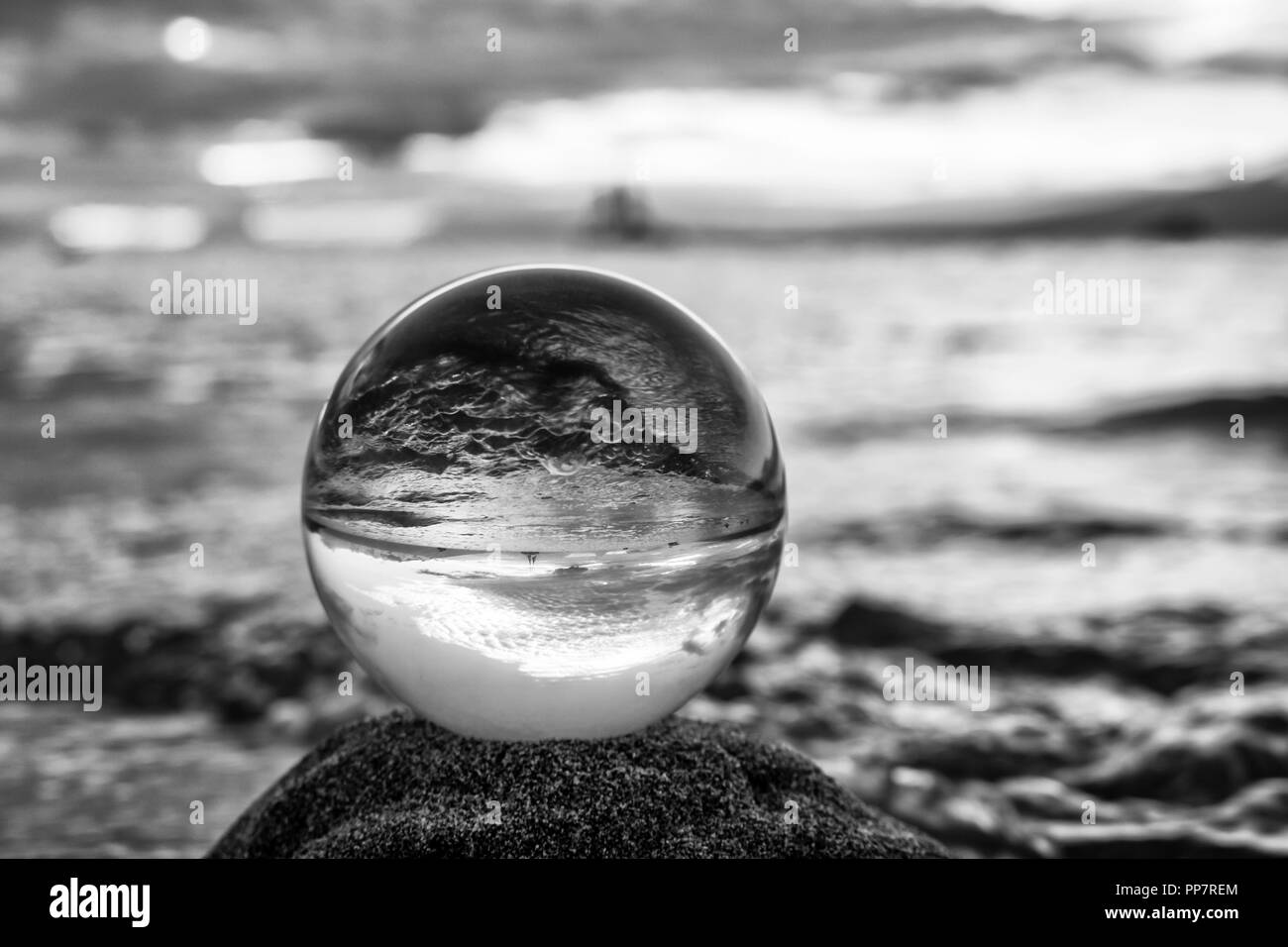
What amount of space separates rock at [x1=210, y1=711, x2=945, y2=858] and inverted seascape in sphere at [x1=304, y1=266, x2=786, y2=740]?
0.16 m

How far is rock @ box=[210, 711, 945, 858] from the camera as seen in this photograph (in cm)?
357

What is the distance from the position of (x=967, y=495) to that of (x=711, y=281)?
123ft

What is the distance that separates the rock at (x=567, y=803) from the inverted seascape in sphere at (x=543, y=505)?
6.3 inches

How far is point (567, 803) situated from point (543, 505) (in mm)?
962

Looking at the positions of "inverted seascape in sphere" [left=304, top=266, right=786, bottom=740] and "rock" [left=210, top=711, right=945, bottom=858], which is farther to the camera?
"rock" [left=210, top=711, right=945, bottom=858]

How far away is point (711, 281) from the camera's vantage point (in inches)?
2028

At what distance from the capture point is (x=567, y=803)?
363 cm

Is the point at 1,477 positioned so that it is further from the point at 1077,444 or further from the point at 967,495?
the point at 1077,444

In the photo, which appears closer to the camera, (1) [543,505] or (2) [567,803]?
(1) [543,505]

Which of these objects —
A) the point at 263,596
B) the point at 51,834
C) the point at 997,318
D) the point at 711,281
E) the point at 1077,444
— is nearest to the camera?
the point at 51,834

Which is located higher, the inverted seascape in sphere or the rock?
the inverted seascape in sphere
